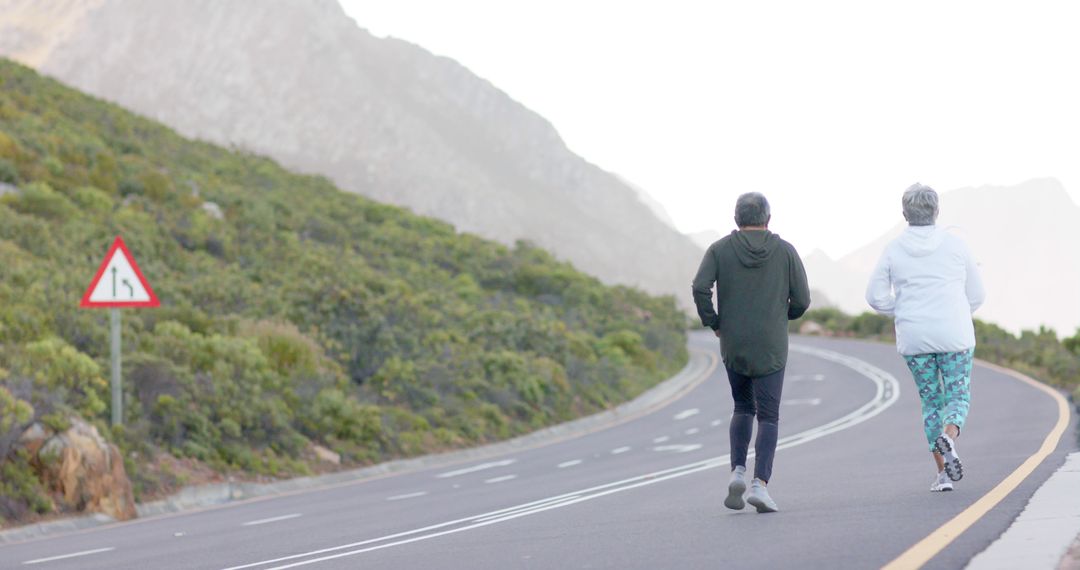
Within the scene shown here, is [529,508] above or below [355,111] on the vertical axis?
below

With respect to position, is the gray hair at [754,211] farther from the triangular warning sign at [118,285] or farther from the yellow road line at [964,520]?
the triangular warning sign at [118,285]

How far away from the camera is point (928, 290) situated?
31.0ft

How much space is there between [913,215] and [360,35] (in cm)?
18568

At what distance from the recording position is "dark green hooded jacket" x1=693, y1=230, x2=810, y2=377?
8828 millimetres

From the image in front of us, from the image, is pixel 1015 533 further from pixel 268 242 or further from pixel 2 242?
pixel 268 242

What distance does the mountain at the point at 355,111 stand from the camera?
15838 centimetres

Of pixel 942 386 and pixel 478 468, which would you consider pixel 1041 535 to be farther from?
pixel 478 468

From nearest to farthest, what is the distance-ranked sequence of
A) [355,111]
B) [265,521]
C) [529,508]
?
[529,508]
[265,521]
[355,111]

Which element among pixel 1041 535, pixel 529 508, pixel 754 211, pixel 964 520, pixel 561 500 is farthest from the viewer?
pixel 561 500

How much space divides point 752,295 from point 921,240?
56.2 inches

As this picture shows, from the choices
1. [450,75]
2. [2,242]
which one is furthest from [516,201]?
[2,242]

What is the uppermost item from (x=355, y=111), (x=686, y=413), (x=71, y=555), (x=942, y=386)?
(x=355, y=111)

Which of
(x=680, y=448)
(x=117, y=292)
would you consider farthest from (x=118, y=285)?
(x=680, y=448)

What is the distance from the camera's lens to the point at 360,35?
624ft
